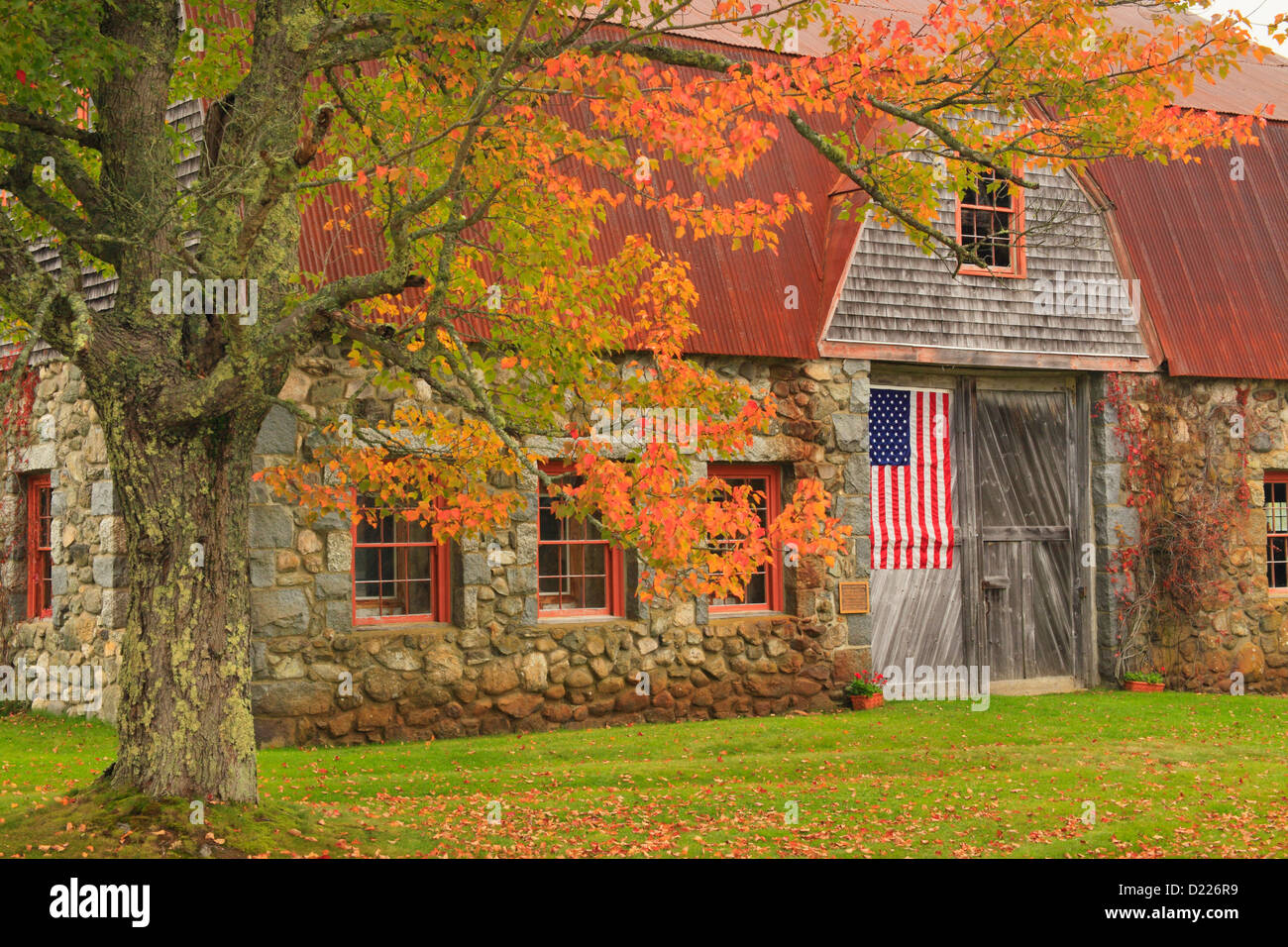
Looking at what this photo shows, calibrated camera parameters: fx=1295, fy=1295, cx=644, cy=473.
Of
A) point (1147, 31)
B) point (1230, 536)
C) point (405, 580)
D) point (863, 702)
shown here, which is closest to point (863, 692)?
point (863, 702)

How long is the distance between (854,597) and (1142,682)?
365 centimetres

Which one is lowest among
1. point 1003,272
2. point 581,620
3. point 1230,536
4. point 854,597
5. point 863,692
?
point 863,692

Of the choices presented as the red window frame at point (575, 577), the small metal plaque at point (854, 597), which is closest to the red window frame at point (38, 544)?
the red window frame at point (575, 577)

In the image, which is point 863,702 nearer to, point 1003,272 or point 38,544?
point 1003,272

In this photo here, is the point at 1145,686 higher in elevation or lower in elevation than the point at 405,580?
lower

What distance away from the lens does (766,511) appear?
1312 centimetres

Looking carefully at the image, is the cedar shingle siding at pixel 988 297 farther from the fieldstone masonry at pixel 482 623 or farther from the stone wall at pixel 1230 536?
the stone wall at pixel 1230 536

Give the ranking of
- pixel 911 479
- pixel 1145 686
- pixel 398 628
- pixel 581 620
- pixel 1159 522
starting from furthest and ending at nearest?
pixel 1159 522 < pixel 1145 686 < pixel 911 479 < pixel 581 620 < pixel 398 628

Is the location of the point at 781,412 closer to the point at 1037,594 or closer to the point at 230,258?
the point at 1037,594

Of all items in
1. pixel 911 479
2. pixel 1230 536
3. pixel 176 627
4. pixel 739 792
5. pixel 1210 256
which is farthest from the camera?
pixel 1210 256

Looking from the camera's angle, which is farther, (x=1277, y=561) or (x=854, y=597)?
(x=1277, y=561)

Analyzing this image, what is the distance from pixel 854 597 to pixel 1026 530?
257cm

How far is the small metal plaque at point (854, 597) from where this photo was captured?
13.1 m

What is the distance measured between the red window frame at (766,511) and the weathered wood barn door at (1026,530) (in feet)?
8.09
